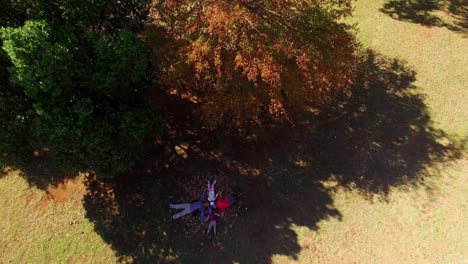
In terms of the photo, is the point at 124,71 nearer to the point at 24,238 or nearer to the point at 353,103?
the point at 24,238

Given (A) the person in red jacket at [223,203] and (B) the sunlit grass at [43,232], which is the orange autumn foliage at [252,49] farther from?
(B) the sunlit grass at [43,232]

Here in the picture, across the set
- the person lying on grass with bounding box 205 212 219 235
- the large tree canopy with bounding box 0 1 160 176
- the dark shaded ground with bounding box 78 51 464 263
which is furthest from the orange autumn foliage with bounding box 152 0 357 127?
the person lying on grass with bounding box 205 212 219 235

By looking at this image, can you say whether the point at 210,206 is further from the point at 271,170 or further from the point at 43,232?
the point at 43,232

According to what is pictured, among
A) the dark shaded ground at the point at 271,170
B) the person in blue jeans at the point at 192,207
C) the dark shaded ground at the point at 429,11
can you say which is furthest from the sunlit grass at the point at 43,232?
the dark shaded ground at the point at 429,11

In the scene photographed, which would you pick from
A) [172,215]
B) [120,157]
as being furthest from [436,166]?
[120,157]

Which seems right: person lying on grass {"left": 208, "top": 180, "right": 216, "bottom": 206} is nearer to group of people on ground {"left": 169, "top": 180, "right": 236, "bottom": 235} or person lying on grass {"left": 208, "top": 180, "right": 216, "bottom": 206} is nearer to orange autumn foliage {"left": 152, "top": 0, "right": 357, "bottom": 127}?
group of people on ground {"left": 169, "top": 180, "right": 236, "bottom": 235}
